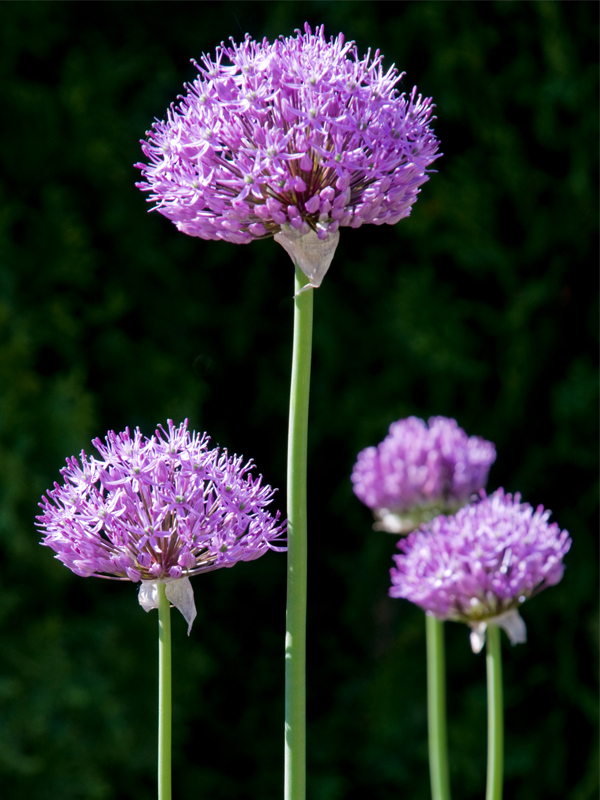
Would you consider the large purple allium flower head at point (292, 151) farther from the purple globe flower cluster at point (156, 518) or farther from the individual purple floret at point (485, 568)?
the individual purple floret at point (485, 568)

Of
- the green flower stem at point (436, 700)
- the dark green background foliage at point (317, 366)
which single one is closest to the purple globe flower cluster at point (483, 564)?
the green flower stem at point (436, 700)

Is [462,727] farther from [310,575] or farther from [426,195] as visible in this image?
[426,195]

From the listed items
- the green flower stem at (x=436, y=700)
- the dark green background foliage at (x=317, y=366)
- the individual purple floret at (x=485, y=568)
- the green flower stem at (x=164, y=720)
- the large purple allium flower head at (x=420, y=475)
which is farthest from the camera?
the dark green background foliage at (x=317, y=366)

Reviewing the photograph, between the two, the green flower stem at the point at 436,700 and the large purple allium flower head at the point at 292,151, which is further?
the green flower stem at the point at 436,700

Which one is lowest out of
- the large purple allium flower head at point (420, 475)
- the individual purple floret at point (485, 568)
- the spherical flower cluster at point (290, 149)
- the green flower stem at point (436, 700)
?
the green flower stem at point (436, 700)

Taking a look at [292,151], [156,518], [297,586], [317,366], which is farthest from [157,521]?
[317,366]

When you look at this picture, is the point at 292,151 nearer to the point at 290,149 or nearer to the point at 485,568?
the point at 290,149

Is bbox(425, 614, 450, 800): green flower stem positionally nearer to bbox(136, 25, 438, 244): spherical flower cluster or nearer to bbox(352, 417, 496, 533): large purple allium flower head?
bbox(352, 417, 496, 533): large purple allium flower head
